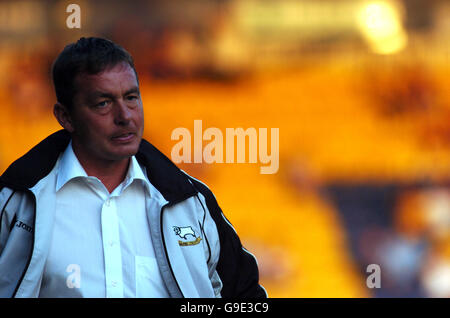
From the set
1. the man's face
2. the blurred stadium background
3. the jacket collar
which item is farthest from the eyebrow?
the blurred stadium background

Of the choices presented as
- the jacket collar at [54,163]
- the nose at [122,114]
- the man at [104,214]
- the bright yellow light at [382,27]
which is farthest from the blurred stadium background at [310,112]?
the nose at [122,114]

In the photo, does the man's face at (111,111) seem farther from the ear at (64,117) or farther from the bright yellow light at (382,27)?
the bright yellow light at (382,27)

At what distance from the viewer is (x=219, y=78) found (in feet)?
16.5

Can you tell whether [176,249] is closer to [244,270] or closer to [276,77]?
[244,270]

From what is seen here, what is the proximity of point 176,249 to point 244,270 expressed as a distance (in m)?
0.27

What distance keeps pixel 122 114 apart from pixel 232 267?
0.57 metres

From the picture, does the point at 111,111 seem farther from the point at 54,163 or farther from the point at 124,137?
the point at 54,163

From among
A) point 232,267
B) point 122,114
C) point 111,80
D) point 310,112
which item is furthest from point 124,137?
point 310,112

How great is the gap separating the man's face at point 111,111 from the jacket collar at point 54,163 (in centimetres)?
13

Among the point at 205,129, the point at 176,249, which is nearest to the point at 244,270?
the point at 176,249

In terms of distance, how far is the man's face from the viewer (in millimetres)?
1990

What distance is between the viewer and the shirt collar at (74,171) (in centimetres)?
203

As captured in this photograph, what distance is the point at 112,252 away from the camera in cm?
196
